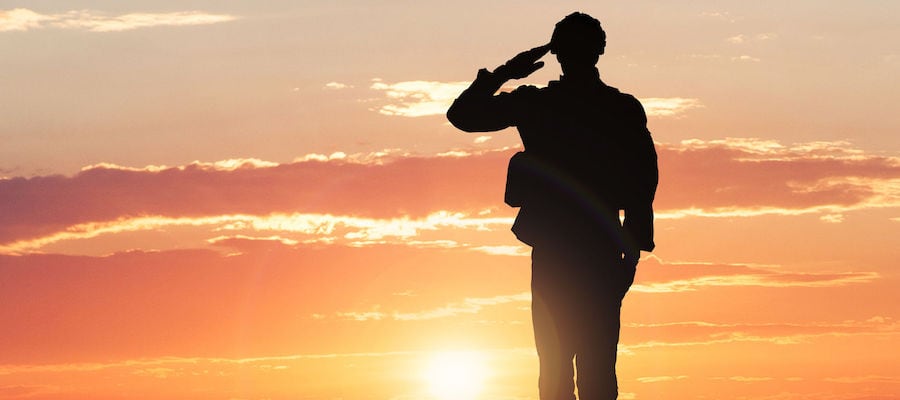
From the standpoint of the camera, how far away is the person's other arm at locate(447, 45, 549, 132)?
15.1 metres

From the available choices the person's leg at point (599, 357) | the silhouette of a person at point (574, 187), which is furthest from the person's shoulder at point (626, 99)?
the person's leg at point (599, 357)

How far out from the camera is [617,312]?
1516 centimetres

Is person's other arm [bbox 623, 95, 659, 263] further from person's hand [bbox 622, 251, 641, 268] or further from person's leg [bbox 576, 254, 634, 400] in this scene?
person's leg [bbox 576, 254, 634, 400]

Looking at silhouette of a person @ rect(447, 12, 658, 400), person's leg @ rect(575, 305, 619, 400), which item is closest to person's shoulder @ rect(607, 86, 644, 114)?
silhouette of a person @ rect(447, 12, 658, 400)

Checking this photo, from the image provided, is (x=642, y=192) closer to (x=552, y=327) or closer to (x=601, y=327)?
(x=601, y=327)

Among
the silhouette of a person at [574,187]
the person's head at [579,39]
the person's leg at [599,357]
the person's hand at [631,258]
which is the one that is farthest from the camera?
the person's hand at [631,258]

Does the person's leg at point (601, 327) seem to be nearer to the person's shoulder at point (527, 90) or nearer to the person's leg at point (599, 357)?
the person's leg at point (599, 357)

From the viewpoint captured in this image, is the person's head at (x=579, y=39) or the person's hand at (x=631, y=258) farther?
the person's hand at (x=631, y=258)

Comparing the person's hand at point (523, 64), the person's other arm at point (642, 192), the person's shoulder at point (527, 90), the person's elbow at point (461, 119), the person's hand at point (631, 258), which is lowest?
the person's hand at point (631, 258)

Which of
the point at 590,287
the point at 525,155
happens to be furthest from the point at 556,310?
the point at 525,155

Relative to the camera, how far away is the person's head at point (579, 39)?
14820 millimetres

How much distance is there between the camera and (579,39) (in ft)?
48.7

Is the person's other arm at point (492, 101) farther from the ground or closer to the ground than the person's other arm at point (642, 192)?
farther from the ground

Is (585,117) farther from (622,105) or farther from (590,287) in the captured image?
(590,287)
